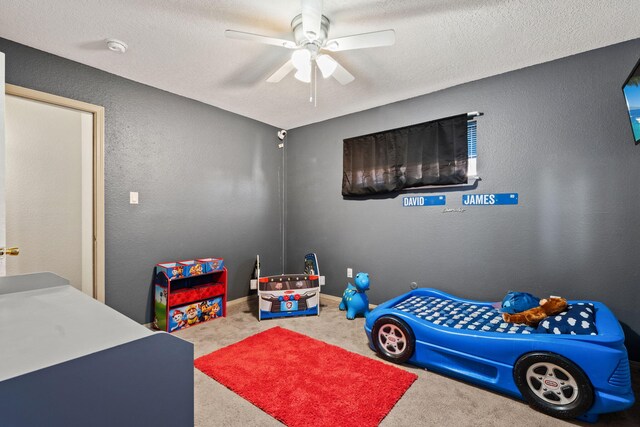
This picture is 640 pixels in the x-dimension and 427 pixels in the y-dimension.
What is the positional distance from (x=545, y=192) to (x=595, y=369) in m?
1.41

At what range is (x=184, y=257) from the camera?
10.3 feet

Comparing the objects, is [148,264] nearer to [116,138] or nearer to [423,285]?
[116,138]

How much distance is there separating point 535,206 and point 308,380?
2.28 metres

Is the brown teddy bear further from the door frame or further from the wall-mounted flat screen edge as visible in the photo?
the door frame

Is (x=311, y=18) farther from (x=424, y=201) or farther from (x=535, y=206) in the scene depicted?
(x=535, y=206)

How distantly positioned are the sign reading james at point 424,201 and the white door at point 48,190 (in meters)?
3.01

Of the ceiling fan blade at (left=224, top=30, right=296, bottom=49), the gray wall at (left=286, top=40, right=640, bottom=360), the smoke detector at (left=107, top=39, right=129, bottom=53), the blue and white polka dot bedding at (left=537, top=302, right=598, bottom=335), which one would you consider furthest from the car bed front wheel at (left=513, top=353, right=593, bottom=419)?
the smoke detector at (left=107, top=39, right=129, bottom=53)

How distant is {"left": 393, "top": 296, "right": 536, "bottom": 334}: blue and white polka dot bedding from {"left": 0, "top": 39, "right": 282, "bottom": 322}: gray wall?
2.13 meters

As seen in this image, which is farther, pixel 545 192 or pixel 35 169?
pixel 35 169

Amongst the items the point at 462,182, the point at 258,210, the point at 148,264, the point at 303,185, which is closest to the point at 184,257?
the point at 148,264

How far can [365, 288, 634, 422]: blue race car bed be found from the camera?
1.52m

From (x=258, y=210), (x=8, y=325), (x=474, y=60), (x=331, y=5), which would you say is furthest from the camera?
(x=258, y=210)

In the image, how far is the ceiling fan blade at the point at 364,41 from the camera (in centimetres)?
175

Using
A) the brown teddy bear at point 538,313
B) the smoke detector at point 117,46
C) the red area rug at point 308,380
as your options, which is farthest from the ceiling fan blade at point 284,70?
the brown teddy bear at point 538,313
